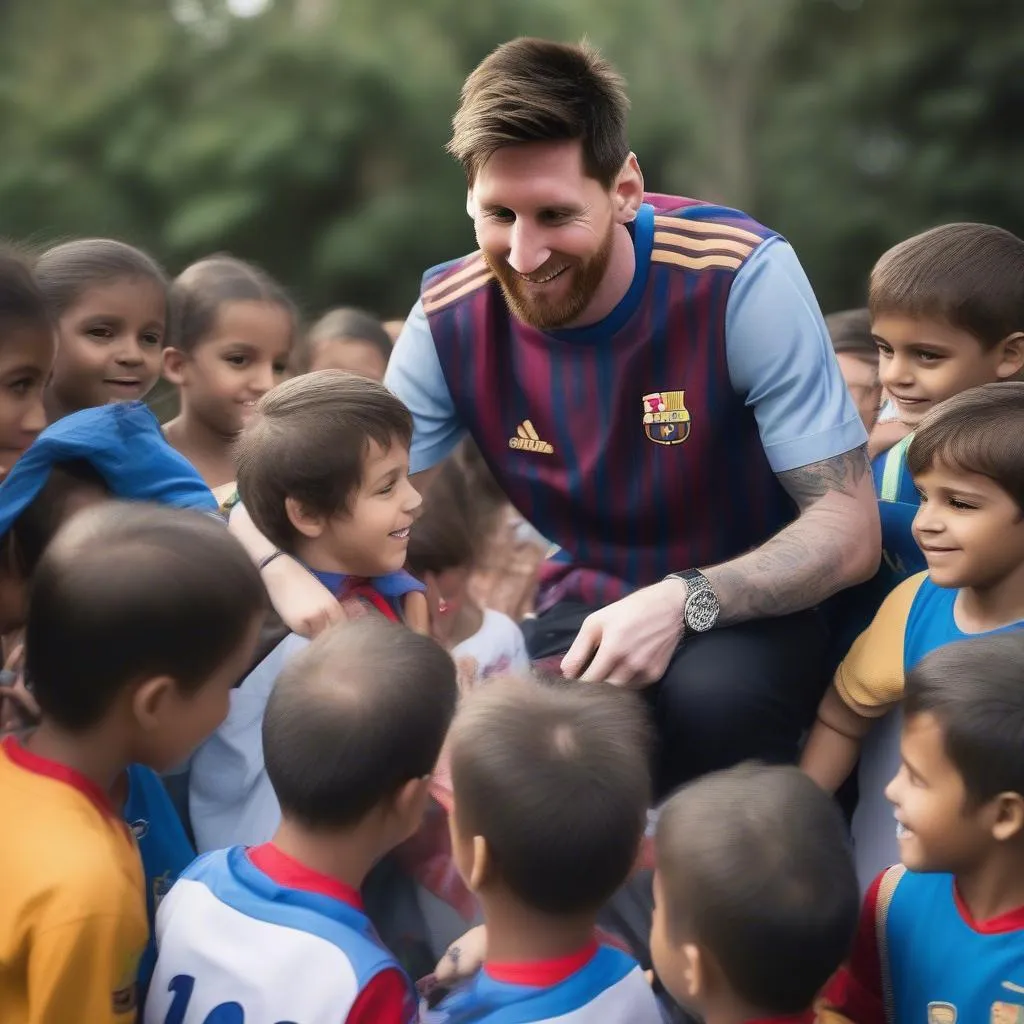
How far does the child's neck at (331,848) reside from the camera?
2072 millimetres

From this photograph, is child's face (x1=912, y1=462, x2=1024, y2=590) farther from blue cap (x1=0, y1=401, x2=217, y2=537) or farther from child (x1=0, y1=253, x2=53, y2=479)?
child (x1=0, y1=253, x2=53, y2=479)

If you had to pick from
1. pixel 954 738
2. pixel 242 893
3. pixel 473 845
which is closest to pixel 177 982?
pixel 242 893

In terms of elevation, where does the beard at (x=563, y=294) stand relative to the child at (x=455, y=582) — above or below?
above

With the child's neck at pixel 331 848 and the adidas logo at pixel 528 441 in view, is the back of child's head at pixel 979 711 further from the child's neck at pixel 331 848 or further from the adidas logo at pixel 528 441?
the adidas logo at pixel 528 441

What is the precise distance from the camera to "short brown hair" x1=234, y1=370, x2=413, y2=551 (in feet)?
8.71

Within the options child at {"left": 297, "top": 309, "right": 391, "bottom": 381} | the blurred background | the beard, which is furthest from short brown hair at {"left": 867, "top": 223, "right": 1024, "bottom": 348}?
the blurred background

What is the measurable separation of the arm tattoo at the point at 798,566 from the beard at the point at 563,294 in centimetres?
58

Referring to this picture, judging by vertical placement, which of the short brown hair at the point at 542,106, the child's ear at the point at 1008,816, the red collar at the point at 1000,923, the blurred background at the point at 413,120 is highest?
the short brown hair at the point at 542,106

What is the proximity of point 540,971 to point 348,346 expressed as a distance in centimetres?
279

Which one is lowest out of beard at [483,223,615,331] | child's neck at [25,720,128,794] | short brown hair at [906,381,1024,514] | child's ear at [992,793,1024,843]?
child's ear at [992,793,1024,843]

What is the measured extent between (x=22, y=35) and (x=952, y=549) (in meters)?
14.3

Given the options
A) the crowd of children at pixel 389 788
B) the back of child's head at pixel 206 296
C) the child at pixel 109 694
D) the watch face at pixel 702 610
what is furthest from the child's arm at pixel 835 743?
the back of child's head at pixel 206 296

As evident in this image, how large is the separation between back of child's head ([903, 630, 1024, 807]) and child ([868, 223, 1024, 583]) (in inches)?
33.8

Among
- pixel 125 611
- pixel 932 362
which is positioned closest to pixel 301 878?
pixel 125 611
